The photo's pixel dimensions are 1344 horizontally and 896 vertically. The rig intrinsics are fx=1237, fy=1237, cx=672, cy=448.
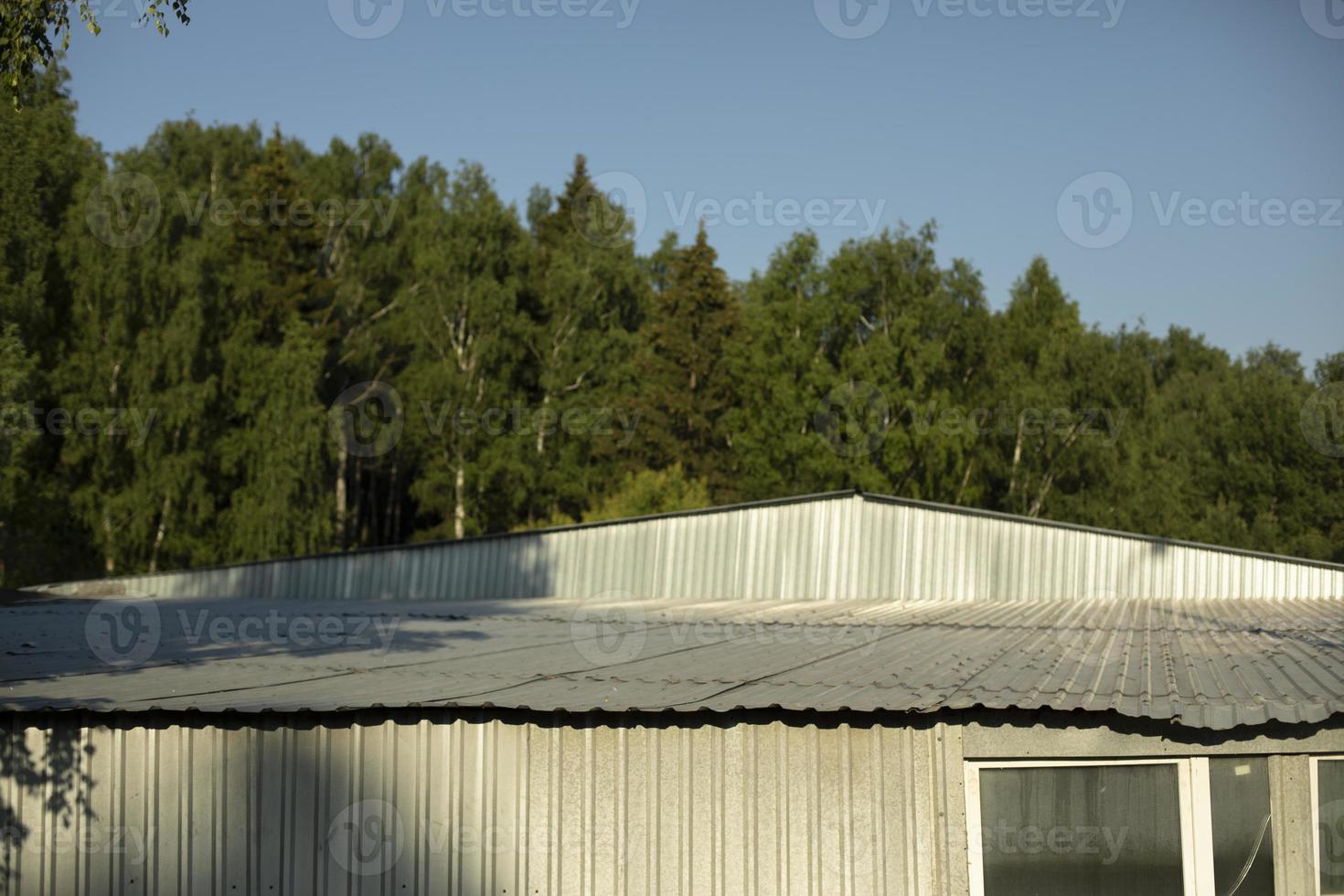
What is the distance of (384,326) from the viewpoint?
43219mm

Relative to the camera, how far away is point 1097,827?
7801mm

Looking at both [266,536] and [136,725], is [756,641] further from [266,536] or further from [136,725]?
[266,536]

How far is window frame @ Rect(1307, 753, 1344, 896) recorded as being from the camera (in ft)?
26.0
